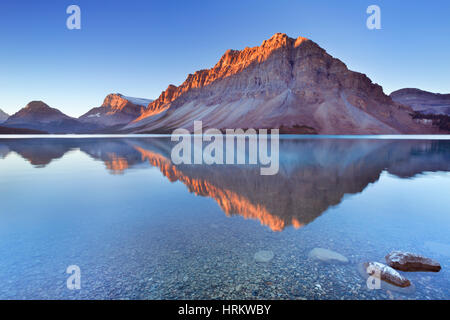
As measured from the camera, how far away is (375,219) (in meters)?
8.45

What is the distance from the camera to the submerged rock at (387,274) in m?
4.83

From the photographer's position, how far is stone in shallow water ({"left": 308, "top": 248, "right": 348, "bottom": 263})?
576 cm

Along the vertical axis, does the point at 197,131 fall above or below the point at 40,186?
above

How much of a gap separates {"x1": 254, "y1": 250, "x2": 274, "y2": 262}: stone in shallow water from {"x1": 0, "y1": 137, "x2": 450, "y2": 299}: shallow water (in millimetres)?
124

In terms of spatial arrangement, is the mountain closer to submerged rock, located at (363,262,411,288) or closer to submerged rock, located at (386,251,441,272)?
submerged rock, located at (386,251,441,272)

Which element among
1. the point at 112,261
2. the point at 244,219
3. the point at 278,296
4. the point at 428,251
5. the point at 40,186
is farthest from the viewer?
the point at 40,186

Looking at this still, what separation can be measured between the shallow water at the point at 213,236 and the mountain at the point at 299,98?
341ft

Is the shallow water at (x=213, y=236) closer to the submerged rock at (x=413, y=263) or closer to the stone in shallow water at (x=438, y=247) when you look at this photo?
the stone in shallow water at (x=438, y=247)

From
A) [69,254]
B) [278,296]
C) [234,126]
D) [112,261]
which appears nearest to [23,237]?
[69,254]

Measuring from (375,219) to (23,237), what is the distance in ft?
37.4

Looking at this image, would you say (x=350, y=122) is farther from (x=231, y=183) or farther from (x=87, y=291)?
(x=87, y=291)

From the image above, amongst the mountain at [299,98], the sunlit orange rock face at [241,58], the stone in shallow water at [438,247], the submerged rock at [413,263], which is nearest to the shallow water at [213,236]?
the stone in shallow water at [438,247]

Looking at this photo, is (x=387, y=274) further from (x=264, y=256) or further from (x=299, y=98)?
(x=299, y=98)

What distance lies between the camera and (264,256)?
19.6ft
